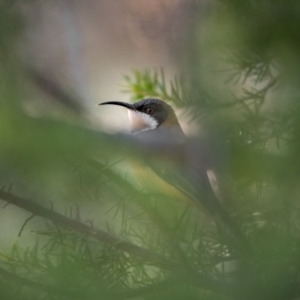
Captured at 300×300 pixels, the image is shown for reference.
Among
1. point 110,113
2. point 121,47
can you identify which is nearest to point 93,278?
point 110,113

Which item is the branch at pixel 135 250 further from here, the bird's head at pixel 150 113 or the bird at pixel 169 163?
the bird's head at pixel 150 113

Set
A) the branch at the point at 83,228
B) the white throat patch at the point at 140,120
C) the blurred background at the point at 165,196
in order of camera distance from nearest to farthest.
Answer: the blurred background at the point at 165,196 < the branch at the point at 83,228 < the white throat patch at the point at 140,120

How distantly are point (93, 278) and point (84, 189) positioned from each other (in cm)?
10

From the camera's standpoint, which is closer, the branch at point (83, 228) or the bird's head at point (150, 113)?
the branch at point (83, 228)

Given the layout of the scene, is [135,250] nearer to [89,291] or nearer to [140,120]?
[89,291]

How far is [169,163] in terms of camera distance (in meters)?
0.54

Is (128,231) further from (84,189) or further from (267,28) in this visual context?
(267,28)

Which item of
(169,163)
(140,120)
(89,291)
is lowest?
(89,291)

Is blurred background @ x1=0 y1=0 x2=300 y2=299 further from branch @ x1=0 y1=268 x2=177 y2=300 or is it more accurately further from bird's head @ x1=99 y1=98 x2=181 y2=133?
bird's head @ x1=99 y1=98 x2=181 y2=133

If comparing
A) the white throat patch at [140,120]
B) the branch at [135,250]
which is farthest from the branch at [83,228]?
the white throat patch at [140,120]

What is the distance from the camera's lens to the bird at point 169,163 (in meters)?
0.48

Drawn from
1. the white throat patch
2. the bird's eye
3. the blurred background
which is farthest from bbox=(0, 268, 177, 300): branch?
the bird's eye

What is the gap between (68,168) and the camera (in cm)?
43

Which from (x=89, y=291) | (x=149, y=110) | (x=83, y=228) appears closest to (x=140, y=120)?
(x=149, y=110)
